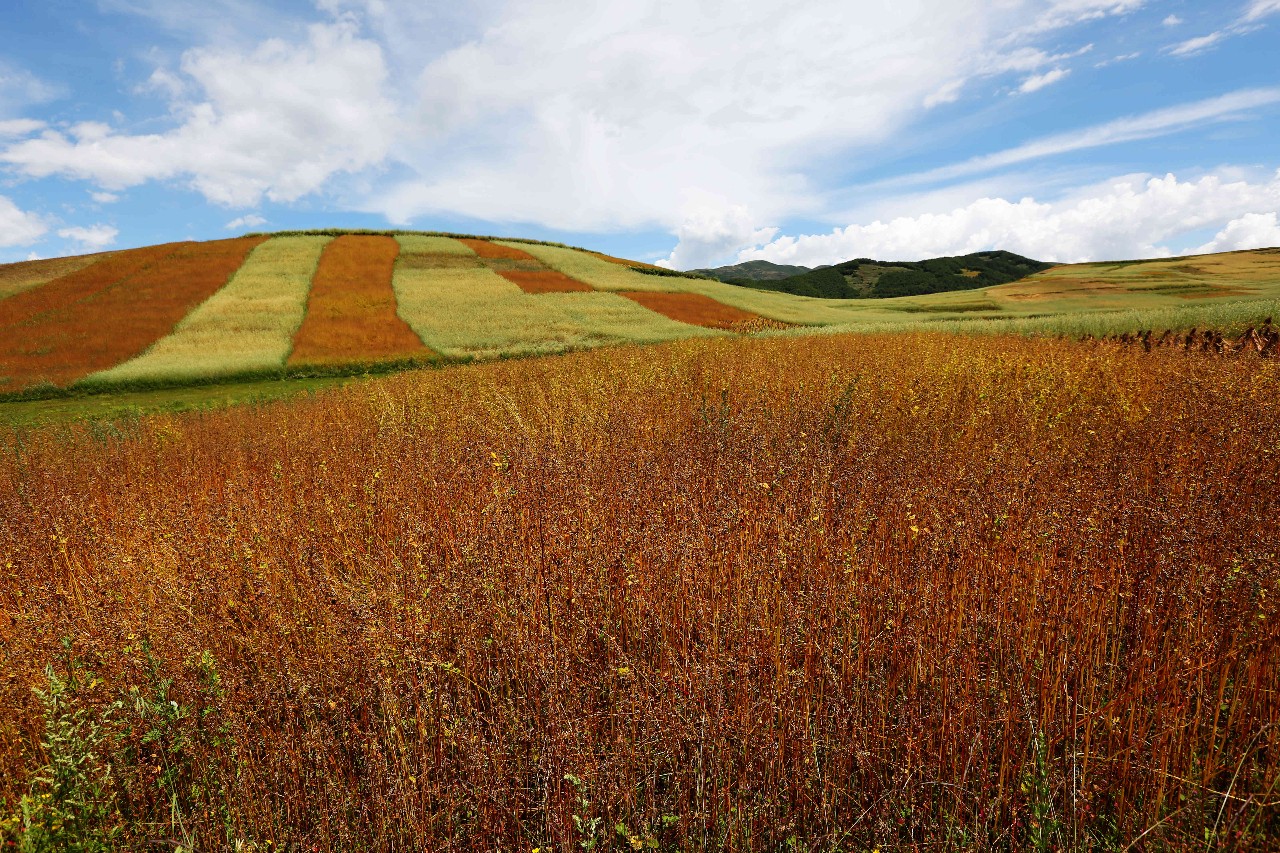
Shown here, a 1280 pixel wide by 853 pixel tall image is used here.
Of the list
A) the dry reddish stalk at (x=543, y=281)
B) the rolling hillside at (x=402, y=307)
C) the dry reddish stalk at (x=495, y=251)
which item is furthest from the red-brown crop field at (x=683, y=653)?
the dry reddish stalk at (x=495, y=251)

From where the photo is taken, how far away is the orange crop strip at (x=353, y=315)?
22609 mm

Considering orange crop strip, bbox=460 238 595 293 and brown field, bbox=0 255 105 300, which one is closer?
brown field, bbox=0 255 105 300

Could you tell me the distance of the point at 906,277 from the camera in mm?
119250

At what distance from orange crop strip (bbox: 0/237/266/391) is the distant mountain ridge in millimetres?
92833

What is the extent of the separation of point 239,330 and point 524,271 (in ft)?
65.5

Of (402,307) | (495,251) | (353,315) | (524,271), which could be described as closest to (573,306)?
(402,307)

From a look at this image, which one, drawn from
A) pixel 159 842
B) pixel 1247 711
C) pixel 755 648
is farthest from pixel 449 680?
pixel 1247 711

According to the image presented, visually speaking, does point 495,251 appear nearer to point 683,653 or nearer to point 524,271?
point 524,271

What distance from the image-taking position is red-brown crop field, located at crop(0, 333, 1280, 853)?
202 centimetres

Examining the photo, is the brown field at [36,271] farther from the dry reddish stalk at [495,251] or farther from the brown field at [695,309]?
the brown field at [695,309]

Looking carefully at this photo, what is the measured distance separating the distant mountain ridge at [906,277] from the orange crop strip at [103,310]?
9283 cm

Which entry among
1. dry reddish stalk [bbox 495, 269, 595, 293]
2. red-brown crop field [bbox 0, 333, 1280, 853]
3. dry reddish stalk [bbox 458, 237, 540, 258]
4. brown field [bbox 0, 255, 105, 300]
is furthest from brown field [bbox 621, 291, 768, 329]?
brown field [bbox 0, 255, 105, 300]

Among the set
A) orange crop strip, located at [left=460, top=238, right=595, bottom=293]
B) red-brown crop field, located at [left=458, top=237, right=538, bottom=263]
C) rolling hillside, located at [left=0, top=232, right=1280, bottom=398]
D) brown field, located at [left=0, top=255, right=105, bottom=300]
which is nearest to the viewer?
rolling hillside, located at [left=0, top=232, right=1280, bottom=398]

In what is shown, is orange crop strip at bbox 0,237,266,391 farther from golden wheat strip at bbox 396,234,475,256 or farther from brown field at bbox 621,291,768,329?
brown field at bbox 621,291,768,329
